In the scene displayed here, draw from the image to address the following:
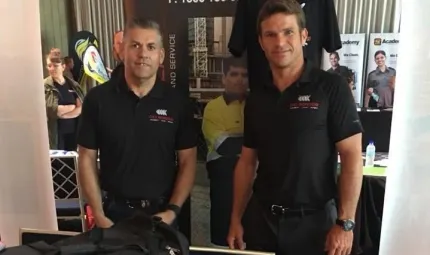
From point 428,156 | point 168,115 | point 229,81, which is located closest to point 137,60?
point 168,115

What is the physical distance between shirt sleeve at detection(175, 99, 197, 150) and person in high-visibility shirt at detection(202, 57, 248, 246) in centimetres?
5

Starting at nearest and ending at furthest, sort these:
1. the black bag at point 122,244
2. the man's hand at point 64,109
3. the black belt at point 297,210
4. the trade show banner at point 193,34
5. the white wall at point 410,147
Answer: the black bag at point 122,244 → the white wall at point 410,147 → the black belt at point 297,210 → the trade show banner at point 193,34 → the man's hand at point 64,109

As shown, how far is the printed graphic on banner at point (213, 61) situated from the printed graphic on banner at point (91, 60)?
302 millimetres

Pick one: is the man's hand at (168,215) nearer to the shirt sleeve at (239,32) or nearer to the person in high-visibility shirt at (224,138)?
the person in high-visibility shirt at (224,138)

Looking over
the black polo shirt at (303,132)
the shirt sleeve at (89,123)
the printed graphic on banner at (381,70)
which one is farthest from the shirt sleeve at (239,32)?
the shirt sleeve at (89,123)

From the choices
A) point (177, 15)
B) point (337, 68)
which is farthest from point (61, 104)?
point (337, 68)

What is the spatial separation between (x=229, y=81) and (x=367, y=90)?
44cm

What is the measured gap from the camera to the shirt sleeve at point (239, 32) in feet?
4.74

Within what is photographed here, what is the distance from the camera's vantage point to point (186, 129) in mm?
1521

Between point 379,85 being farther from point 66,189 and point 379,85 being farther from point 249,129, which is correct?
point 66,189

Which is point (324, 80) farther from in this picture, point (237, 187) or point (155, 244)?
point (155, 244)

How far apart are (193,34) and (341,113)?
0.55m

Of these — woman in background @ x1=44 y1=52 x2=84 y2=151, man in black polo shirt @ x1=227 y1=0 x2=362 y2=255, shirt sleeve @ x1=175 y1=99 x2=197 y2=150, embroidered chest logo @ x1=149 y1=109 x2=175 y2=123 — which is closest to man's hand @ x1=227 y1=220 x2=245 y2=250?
man in black polo shirt @ x1=227 y1=0 x2=362 y2=255

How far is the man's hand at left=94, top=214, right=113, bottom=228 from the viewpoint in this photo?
5.08 feet
